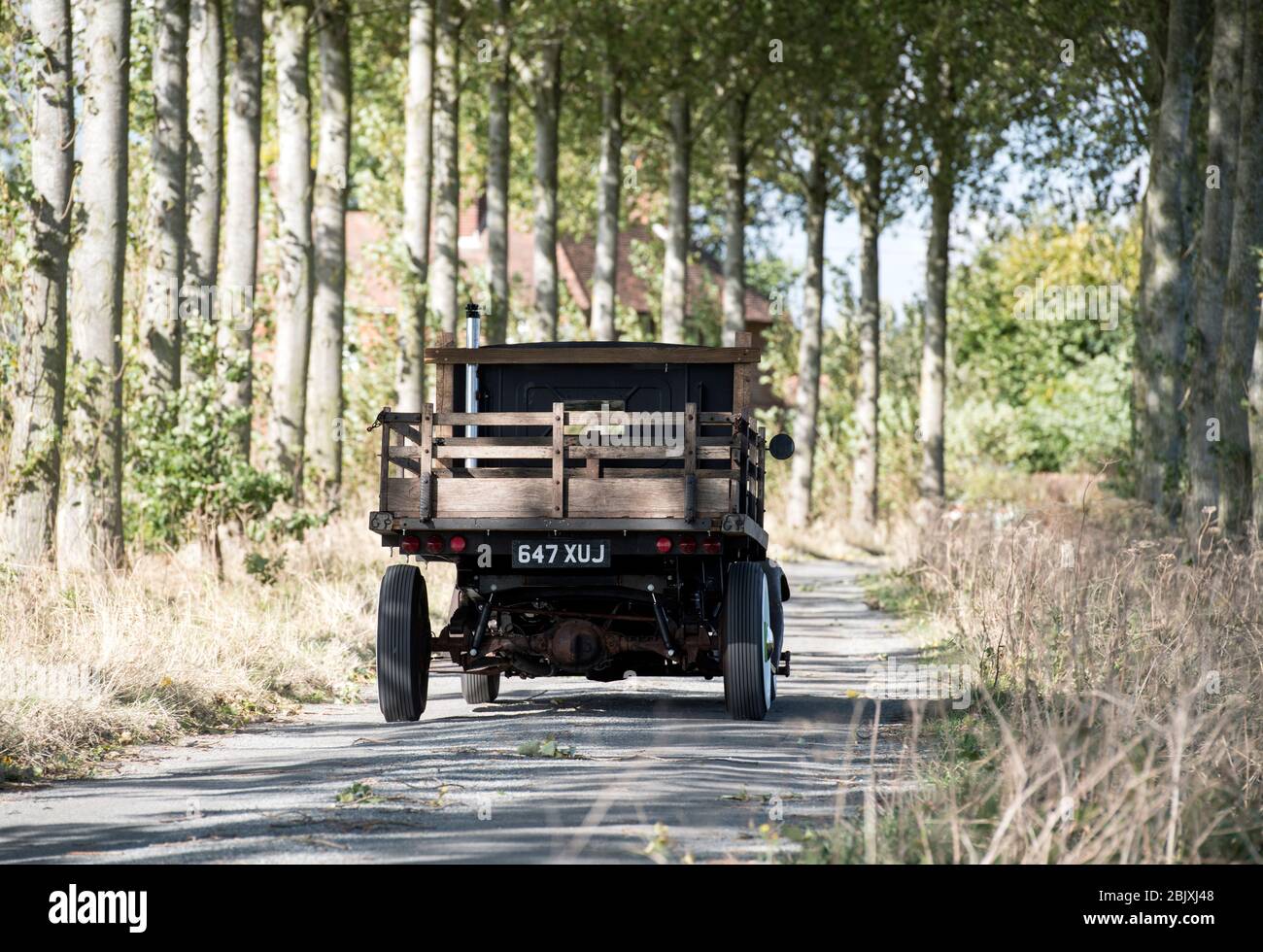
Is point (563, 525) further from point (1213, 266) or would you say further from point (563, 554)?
point (1213, 266)

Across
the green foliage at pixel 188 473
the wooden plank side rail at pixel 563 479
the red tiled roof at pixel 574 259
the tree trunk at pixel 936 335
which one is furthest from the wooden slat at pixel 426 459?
the red tiled roof at pixel 574 259

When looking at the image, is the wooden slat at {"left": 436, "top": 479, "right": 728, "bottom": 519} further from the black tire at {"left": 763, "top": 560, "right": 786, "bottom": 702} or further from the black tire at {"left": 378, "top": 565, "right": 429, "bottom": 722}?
the black tire at {"left": 763, "top": 560, "right": 786, "bottom": 702}

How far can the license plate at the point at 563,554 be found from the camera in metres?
11.4

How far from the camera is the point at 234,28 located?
21.9 meters

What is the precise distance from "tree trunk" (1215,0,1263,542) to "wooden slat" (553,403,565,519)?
8.65m

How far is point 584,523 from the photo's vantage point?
11266mm

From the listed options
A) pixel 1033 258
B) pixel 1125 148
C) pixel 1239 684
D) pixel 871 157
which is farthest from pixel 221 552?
pixel 1033 258

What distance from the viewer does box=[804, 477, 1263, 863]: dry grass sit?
642 centimetres

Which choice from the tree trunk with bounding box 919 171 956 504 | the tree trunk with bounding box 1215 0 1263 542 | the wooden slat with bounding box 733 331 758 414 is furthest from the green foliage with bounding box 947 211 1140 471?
the wooden slat with bounding box 733 331 758 414

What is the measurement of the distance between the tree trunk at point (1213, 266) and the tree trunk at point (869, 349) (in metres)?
18.7
